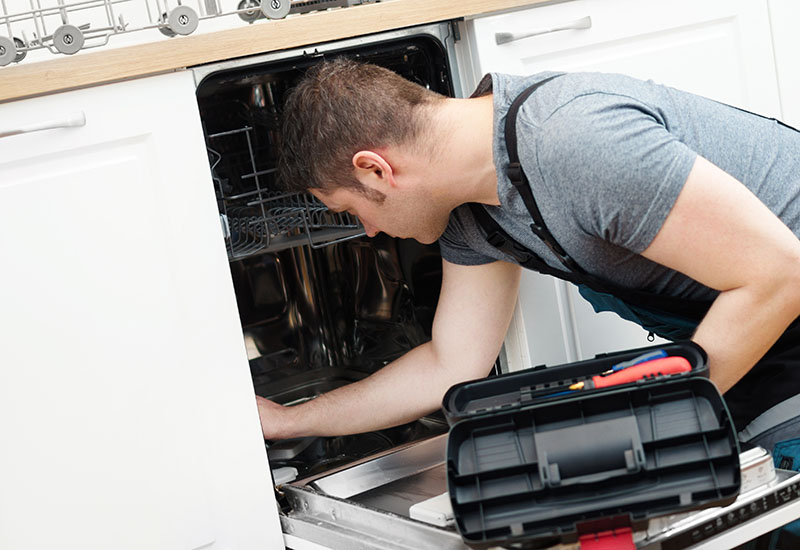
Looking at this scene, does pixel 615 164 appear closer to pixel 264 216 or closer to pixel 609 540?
pixel 609 540

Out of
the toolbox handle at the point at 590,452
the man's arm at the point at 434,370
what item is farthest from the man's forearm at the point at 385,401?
the toolbox handle at the point at 590,452

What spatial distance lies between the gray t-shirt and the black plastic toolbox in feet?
0.76

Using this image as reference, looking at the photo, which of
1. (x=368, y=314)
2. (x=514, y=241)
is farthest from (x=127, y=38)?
(x=514, y=241)

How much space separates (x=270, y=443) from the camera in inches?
69.1

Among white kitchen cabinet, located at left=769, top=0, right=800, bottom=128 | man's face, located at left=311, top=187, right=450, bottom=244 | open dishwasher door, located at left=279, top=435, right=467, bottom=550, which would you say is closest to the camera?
open dishwasher door, located at left=279, top=435, right=467, bottom=550

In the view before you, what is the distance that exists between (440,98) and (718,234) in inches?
16.2

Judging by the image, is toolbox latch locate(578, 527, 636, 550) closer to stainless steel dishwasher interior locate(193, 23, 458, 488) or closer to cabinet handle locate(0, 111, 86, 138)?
stainless steel dishwasher interior locate(193, 23, 458, 488)

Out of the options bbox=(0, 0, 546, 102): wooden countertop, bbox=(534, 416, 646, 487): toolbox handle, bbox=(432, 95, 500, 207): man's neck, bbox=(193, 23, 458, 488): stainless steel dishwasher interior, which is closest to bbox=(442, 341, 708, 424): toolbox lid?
bbox=(534, 416, 646, 487): toolbox handle

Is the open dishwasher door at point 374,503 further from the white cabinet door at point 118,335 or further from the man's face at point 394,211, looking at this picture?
the man's face at point 394,211

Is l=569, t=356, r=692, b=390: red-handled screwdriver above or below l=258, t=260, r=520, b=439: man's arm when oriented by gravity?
above

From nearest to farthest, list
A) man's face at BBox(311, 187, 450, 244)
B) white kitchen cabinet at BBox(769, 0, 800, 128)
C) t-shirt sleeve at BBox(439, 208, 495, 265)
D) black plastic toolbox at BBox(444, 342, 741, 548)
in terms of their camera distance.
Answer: black plastic toolbox at BBox(444, 342, 741, 548)
man's face at BBox(311, 187, 450, 244)
t-shirt sleeve at BBox(439, 208, 495, 265)
white kitchen cabinet at BBox(769, 0, 800, 128)

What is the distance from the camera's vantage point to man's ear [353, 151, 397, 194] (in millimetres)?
1304

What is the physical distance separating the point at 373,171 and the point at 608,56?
524 mm

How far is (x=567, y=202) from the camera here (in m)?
1.21
